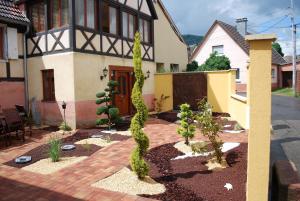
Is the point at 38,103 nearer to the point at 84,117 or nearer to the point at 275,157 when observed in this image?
the point at 84,117

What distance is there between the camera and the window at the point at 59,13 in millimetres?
11152

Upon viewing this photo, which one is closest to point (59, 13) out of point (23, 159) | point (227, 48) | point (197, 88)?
point (23, 159)

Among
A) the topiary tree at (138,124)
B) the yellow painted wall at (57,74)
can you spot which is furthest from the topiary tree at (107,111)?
the topiary tree at (138,124)

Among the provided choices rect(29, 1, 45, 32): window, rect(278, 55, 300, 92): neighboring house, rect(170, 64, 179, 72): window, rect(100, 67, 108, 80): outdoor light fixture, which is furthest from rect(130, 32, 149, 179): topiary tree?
rect(278, 55, 300, 92): neighboring house

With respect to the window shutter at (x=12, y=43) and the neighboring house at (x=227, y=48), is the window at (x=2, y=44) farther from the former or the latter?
the neighboring house at (x=227, y=48)

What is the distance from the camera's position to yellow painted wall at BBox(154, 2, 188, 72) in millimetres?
18516

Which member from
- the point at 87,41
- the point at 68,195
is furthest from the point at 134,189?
the point at 87,41

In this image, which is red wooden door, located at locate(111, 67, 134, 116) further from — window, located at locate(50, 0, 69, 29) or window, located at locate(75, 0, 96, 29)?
window, located at locate(50, 0, 69, 29)

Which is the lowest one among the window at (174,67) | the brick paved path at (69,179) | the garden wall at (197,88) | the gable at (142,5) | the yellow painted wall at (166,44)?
the brick paved path at (69,179)

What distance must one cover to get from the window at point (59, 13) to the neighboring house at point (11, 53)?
1133 mm

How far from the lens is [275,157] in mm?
6754

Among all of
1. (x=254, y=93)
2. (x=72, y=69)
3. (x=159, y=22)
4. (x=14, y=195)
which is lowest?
(x=14, y=195)

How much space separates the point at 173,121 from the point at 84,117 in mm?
3852

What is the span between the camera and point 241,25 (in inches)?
1351
